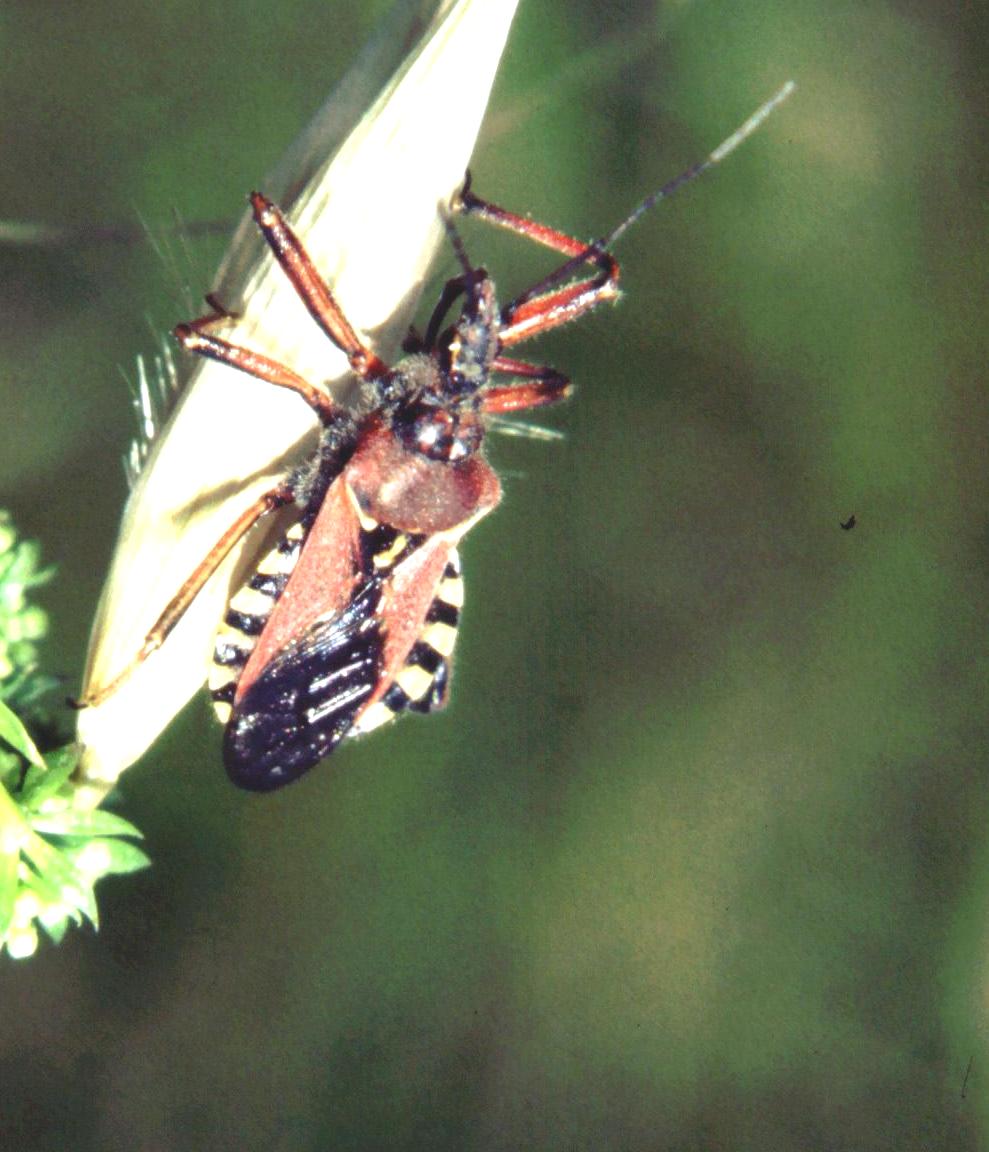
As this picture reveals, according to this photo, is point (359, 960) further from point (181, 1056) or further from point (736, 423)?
point (736, 423)

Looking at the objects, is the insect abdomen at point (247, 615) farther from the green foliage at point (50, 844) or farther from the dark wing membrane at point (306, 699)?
the green foliage at point (50, 844)

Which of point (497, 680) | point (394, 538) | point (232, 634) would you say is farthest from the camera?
point (497, 680)

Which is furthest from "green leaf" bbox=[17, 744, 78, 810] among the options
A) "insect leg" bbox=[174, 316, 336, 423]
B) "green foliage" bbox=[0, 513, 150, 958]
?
"insect leg" bbox=[174, 316, 336, 423]

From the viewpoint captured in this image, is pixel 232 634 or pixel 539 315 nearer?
pixel 232 634

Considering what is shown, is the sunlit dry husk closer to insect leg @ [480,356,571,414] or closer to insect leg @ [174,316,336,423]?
insect leg @ [174,316,336,423]

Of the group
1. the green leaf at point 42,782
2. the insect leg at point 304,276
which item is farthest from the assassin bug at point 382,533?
the green leaf at point 42,782

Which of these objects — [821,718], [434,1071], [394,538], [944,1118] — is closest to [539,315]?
[394,538]

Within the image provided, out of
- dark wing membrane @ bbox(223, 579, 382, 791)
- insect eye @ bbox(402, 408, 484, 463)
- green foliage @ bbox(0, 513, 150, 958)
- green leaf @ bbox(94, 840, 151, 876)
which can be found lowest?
dark wing membrane @ bbox(223, 579, 382, 791)
